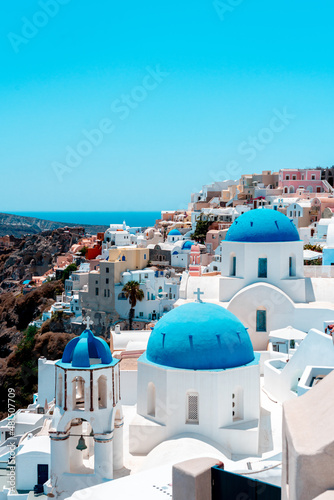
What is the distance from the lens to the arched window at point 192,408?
460 inches

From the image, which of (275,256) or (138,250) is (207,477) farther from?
(138,250)

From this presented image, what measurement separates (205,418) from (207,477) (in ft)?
17.8

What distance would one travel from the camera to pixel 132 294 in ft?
131

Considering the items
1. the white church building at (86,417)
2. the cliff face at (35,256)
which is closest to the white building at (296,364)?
the white church building at (86,417)

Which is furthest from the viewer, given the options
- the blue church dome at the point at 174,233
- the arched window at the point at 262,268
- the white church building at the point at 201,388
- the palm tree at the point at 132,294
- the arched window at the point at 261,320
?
the blue church dome at the point at 174,233

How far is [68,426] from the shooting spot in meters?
10.6

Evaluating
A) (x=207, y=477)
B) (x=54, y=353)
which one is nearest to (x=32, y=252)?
(x=54, y=353)

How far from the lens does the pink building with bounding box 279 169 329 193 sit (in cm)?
5925

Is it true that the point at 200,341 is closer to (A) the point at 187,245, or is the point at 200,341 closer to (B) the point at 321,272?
(B) the point at 321,272

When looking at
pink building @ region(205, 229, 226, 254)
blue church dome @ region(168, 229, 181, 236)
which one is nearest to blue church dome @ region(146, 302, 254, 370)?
pink building @ region(205, 229, 226, 254)

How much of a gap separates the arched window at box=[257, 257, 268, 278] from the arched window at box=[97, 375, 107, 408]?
867 cm

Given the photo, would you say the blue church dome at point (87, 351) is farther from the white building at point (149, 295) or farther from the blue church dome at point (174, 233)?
the blue church dome at point (174, 233)

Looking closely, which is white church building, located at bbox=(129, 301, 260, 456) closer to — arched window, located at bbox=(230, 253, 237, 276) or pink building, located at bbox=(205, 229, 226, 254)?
arched window, located at bbox=(230, 253, 237, 276)

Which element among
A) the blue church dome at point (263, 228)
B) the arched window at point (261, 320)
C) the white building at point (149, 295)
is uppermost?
the blue church dome at point (263, 228)
